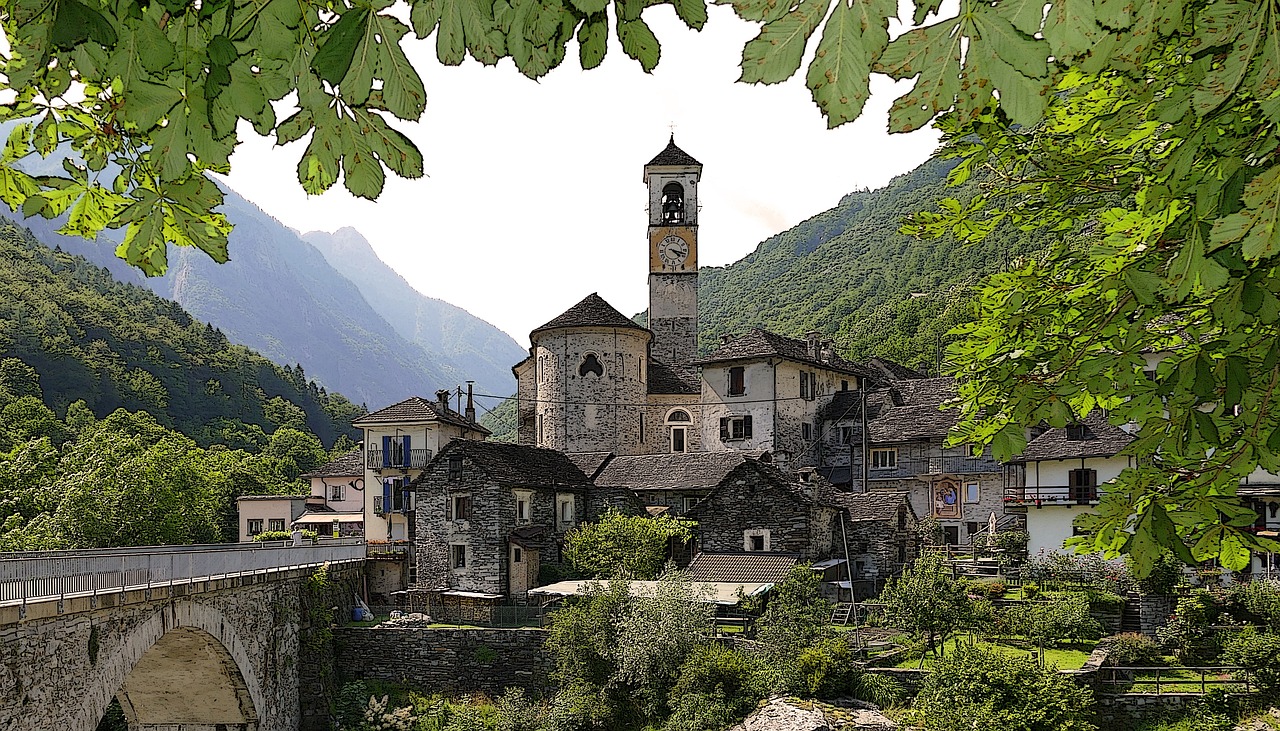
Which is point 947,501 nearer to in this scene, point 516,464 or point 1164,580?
point 1164,580

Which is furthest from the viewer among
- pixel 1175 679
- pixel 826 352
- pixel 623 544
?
pixel 826 352

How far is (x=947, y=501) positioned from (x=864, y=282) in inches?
2375

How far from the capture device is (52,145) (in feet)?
14.5

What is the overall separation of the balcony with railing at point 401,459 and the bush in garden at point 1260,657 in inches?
1212

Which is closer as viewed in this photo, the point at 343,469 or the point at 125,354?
the point at 343,469

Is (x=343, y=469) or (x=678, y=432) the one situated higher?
(x=678, y=432)

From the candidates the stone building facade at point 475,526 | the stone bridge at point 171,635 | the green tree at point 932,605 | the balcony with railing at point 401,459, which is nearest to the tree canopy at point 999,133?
the stone bridge at point 171,635

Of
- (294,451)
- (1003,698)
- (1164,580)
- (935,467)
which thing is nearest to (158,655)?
(1003,698)

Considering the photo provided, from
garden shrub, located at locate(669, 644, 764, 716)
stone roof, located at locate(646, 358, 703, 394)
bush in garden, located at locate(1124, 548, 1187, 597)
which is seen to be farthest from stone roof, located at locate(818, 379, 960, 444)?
garden shrub, located at locate(669, 644, 764, 716)

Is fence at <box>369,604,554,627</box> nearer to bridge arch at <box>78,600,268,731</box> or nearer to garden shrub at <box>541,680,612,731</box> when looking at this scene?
garden shrub at <box>541,680,612,731</box>

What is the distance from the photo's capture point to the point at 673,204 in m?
53.9

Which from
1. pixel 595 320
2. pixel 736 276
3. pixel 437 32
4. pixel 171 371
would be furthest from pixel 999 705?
pixel 736 276

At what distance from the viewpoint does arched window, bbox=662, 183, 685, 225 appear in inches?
2105

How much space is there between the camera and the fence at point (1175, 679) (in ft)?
74.2
